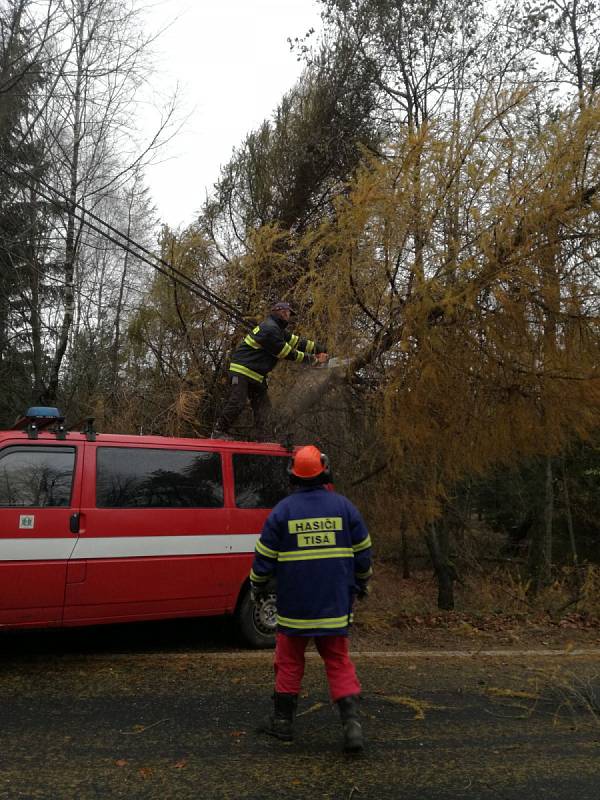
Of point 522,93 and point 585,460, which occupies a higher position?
point 522,93

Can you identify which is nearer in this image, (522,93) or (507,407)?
(522,93)

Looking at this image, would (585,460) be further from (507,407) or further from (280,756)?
(280,756)

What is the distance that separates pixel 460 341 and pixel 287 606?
13.6 feet

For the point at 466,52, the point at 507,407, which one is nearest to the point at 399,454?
the point at 507,407

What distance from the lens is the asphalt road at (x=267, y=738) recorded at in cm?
338

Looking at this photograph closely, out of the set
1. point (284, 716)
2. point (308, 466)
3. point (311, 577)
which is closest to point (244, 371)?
point (308, 466)

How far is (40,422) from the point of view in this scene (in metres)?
5.72

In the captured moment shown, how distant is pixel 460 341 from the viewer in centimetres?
721

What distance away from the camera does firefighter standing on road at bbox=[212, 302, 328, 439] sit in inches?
289

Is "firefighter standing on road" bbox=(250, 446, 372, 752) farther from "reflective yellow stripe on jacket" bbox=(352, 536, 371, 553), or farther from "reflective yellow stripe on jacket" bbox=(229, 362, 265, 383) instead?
"reflective yellow stripe on jacket" bbox=(229, 362, 265, 383)

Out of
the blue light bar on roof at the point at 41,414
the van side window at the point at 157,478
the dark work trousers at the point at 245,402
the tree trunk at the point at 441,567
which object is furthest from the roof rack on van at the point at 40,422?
the tree trunk at the point at 441,567

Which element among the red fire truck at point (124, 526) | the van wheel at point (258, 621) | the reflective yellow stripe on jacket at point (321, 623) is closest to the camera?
the reflective yellow stripe on jacket at point (321, 623)

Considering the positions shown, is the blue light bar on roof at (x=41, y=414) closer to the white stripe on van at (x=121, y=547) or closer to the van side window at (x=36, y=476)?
the van side window at (x=36, y=476)

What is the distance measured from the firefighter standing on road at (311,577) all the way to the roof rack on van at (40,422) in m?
2.29
